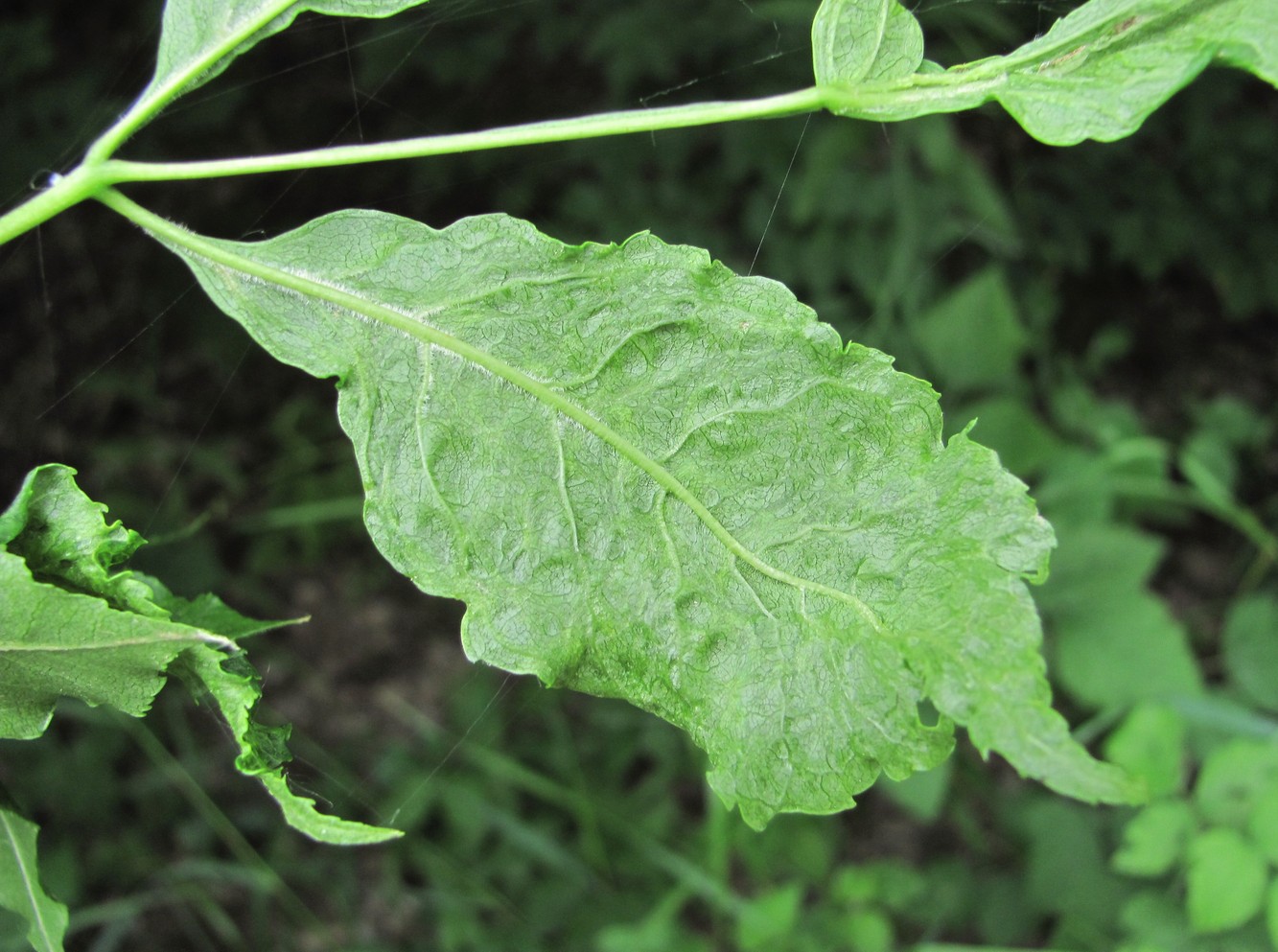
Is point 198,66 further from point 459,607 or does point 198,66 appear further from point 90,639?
point 459,607

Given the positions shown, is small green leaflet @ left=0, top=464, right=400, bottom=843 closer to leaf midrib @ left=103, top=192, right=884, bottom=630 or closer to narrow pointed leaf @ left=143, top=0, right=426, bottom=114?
leaf midrib @ left=103, top=192, right=884, bottom=630

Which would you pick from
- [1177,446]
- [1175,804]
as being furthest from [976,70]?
[1177,446]

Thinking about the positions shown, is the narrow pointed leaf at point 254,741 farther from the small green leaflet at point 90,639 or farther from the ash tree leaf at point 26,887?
the ash tree leaf at point 26,887

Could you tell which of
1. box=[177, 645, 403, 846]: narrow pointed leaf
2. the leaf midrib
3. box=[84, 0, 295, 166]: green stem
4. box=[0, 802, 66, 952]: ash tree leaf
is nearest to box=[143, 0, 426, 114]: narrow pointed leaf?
box=[84, 0, 295, 166]: green stem

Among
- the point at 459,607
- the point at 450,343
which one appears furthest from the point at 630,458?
the point at 459,607

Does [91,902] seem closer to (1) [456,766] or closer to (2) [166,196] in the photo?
(1) [456,766]
